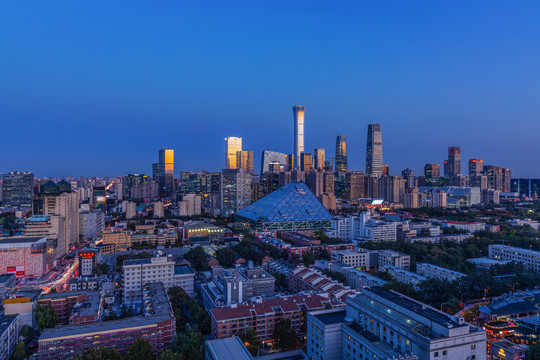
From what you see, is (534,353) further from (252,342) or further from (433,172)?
(433,172)

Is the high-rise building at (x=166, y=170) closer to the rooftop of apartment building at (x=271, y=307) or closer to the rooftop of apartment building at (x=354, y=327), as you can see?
the rooftop of apartment building at (x=271, y=307)

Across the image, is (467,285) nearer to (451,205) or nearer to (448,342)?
(448,342)

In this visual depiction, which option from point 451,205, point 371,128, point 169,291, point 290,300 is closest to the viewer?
point 290,300

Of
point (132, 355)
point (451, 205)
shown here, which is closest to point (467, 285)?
point (132, 355)

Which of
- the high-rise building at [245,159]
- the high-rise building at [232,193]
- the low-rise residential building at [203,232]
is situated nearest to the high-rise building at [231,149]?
the high-rise building at [245,159]

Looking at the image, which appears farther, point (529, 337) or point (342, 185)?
point (342, 185)

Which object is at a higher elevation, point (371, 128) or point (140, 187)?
point (371, 128)

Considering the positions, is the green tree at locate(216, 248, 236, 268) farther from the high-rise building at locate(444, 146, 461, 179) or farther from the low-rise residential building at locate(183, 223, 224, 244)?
the high-rise building at locate(444, 146, 461, 179)

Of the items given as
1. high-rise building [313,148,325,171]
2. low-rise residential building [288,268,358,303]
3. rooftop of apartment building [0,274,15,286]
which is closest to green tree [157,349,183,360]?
low-rise residential building [288,268,358,303]
